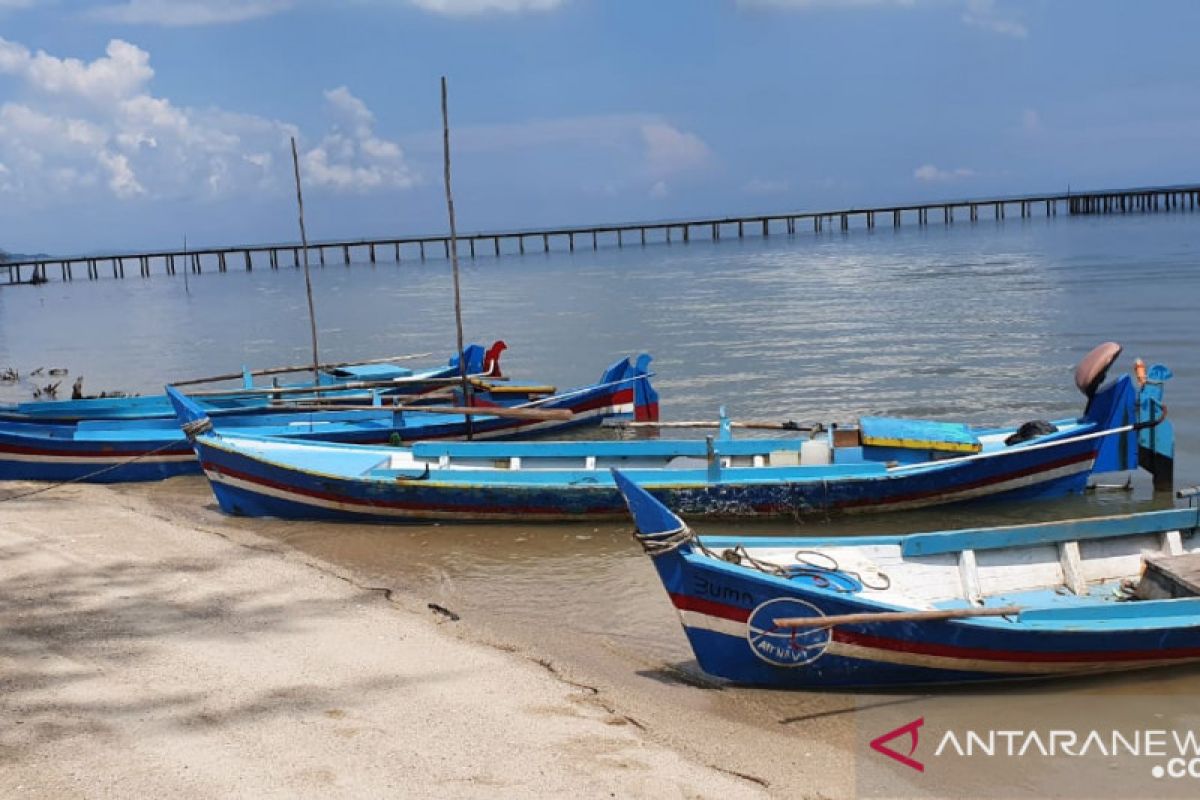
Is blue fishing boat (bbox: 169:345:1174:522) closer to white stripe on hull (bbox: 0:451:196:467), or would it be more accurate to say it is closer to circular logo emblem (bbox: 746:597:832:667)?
white stripe on hull (bbox: 0:451:196:467)

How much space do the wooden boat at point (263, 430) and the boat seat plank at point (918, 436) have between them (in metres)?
4.22

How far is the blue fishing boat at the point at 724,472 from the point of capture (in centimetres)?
1266

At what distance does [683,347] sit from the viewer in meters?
31.2

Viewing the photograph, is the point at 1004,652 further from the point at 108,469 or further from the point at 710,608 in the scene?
the point at 108,469

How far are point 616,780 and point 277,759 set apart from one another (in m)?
1.99

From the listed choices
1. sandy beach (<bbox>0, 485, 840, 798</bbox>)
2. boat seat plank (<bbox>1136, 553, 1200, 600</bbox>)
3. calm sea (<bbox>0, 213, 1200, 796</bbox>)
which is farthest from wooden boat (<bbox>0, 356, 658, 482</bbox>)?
boat seat plank (<bbox>1136, 553, 1200, 600</bbox>)

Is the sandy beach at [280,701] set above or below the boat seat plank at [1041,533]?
below

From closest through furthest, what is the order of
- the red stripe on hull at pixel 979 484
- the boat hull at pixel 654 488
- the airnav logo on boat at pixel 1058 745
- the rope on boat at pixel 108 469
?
the airnav logo on boat at pixel 1058 745 < the boat hull at pixel 654 488 < the red stripe on hull at pixel 979 484 < the rope on boat at pixel 108 469

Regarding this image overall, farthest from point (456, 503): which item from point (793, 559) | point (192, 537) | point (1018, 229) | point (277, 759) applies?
point (1018, 229)

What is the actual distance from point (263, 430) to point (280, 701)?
31.1 feet

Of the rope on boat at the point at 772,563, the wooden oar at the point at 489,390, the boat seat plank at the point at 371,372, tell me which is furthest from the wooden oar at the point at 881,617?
the boat seat plank at the point at 371,372

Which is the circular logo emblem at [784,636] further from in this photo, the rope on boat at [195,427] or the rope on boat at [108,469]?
the rope on boat at [108,469]

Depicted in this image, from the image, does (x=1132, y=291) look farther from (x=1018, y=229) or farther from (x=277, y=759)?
(x=1018, y=229)

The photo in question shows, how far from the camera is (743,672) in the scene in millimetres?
7797
